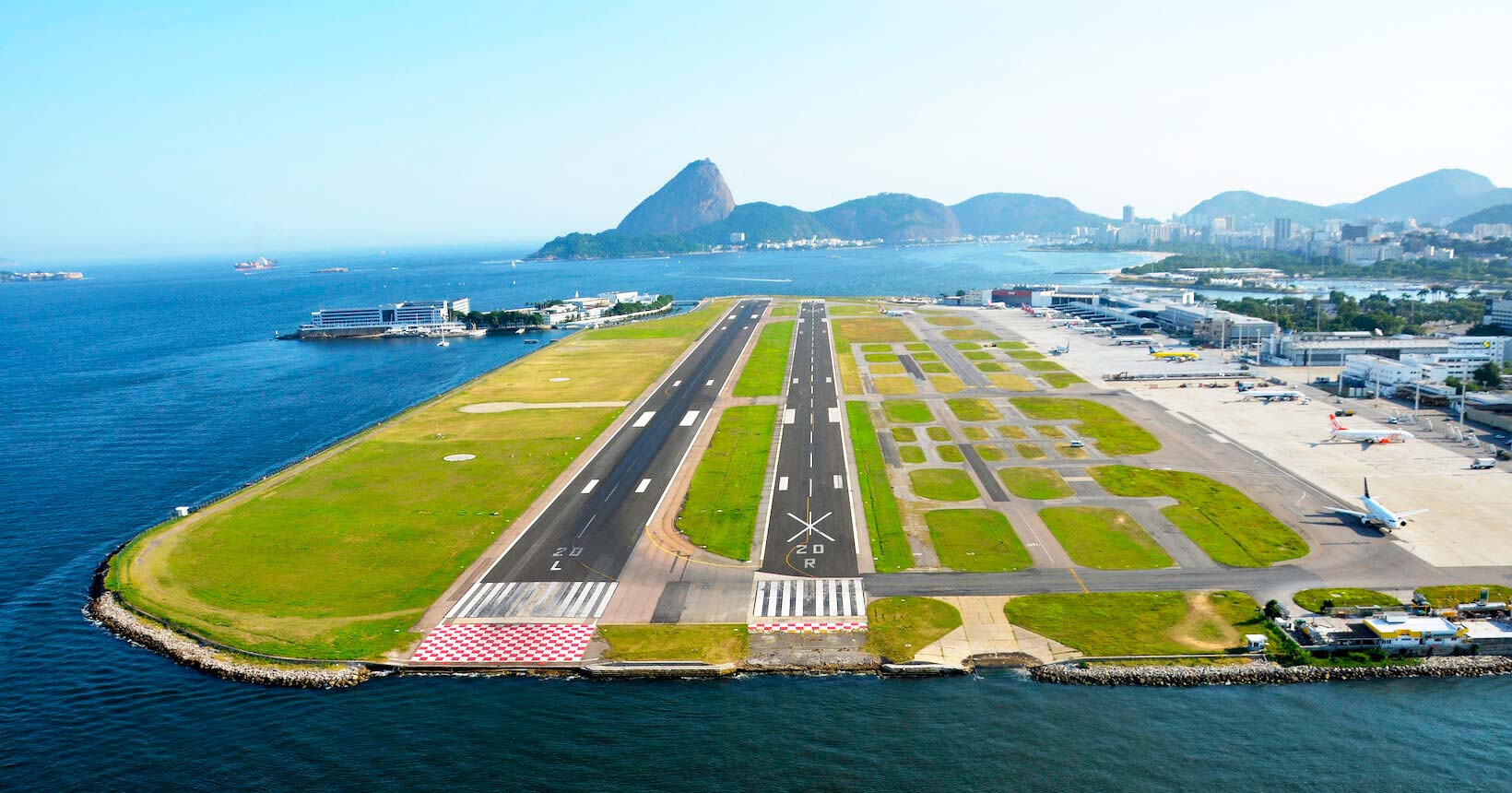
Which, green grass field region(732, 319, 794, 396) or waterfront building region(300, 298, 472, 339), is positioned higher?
waterfront building region(300, 298, 472, 339)

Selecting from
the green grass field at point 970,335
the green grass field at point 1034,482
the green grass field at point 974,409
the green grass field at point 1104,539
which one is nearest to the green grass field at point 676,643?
the green grass field at point 1104,539

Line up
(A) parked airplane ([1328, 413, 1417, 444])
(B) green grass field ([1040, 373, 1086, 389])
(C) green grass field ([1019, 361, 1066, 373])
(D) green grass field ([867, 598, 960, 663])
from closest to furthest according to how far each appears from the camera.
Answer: (D) green grass field ([867, 598, 960, 663]) < (A) parked airplane ([1328, 413, 1417, 444]) < (B) green grass field ([1040, 373, 1086, 389]) < (C) green grass field ([1019, 361, 1066, 373])

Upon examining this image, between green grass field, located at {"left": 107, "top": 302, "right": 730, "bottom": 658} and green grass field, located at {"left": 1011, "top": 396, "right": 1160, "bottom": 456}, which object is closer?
green grass field, located at {"left": 107, "top": 302, "right": 730, "bottom": 658}

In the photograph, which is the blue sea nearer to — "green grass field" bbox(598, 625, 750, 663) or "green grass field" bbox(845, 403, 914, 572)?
"green grass field" bbox(598, 625, 750, 663)

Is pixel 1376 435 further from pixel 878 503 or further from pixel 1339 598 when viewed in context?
pixel 878 503

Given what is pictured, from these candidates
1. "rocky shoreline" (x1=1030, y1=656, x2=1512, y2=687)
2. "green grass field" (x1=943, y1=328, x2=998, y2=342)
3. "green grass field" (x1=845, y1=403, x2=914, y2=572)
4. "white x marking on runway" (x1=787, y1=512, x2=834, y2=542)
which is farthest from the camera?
"green grass field" (x1=943, y1=328, x2=998, y2=342)

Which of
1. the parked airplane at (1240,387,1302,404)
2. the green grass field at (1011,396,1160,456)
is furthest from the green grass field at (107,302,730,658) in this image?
the parked airplane at (1240,387,1302,404)
